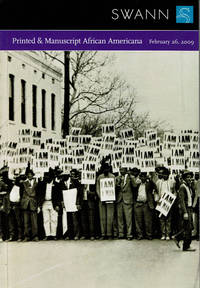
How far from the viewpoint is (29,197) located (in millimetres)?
6137

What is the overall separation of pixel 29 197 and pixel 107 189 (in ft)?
2.76

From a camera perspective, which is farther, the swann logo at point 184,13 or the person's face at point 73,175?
the person's face at point 73,175

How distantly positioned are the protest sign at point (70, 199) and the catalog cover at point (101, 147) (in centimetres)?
1

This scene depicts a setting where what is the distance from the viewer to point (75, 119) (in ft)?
20.1

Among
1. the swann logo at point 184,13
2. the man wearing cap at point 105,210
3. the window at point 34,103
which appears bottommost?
the man wearing cap at point 105,210

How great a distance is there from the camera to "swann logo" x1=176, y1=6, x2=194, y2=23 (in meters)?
6.03

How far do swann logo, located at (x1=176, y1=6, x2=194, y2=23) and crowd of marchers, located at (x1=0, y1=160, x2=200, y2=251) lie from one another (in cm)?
159

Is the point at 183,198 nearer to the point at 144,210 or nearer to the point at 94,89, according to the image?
the point at 144,210

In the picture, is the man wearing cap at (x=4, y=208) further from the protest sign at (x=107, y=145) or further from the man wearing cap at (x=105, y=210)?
the protest sign at (x=107, y=145)

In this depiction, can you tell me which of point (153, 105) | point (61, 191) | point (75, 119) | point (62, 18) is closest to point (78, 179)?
point (61, 191)

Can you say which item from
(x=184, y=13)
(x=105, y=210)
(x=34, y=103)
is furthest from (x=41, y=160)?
(x=184, y=13)

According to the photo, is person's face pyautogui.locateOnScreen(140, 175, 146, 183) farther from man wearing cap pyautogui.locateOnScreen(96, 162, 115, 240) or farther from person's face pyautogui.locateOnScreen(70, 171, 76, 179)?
person's face pyautogui.locateOnScreen(70, 171, 76, 179)

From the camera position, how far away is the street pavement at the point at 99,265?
19.8 ft

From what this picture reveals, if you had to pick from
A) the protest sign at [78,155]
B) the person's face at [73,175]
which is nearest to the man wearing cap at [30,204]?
the person's face at [73,175]
